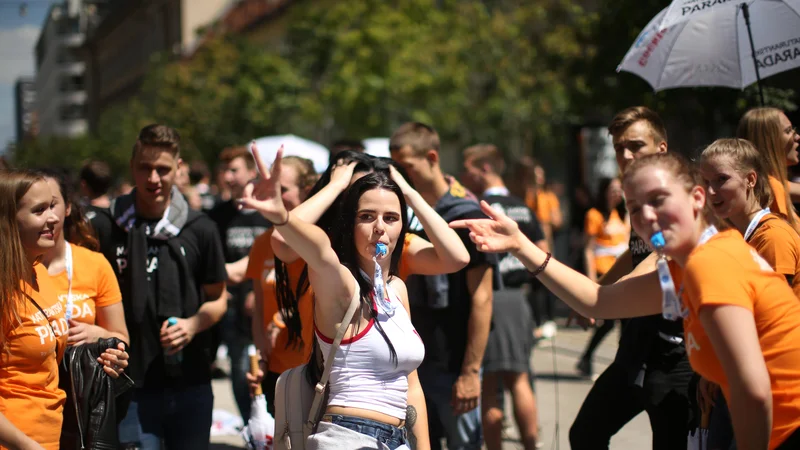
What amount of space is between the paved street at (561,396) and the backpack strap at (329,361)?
2464 mm

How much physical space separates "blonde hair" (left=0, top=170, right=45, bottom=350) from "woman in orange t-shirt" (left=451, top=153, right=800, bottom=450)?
2.31 m

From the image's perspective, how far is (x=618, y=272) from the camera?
5156 mm

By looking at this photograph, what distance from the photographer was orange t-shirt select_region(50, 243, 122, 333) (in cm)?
459

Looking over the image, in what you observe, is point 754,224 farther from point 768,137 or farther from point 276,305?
point 276,305

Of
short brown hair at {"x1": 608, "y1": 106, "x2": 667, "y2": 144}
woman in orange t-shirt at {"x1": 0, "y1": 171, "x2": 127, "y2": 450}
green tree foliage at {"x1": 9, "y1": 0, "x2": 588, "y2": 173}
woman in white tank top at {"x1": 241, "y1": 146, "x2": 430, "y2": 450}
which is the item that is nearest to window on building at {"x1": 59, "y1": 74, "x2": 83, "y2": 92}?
green tree foliage at {"x1": 9, "y1": 0, "x2": 588, "y2": 173}

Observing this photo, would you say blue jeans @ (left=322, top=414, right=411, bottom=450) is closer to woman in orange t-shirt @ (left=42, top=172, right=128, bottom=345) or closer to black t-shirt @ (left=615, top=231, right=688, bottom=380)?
woman in orange t-shirt @ (left=42, top=172, right=128, bottom=345)

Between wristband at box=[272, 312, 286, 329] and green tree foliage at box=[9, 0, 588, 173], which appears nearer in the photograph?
wristband at box=[272, 312, 286, 329]

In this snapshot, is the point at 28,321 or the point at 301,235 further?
the point at 28,321

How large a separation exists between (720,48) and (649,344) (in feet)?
6.73

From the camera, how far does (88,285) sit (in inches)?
184

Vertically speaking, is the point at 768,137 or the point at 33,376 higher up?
the point at 768,137

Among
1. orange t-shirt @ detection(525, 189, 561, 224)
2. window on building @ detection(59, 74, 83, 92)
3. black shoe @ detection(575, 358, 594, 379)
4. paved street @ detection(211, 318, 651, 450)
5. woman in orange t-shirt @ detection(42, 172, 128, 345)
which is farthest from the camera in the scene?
window on building @ detection(59, 74, 83, 92)

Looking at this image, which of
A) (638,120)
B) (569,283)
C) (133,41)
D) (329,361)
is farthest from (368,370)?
(133,41)

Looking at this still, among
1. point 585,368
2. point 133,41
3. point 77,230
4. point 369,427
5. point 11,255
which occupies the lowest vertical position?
point 585,368
